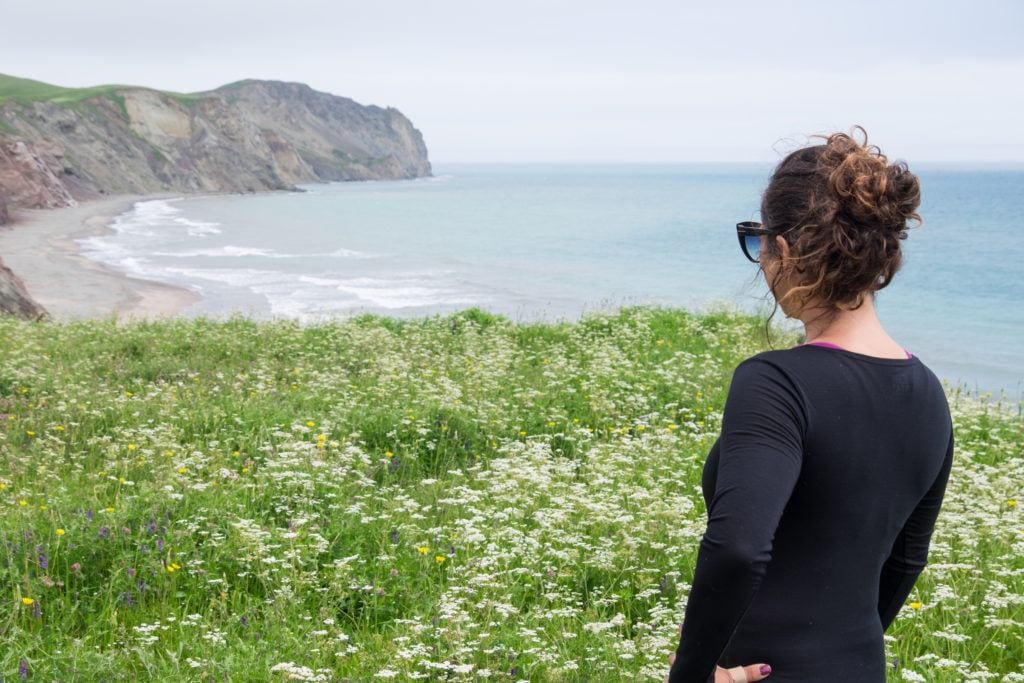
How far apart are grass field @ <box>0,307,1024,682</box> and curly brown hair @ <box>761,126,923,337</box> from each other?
6.84 ft

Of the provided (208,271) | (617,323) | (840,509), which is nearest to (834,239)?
(840,509)

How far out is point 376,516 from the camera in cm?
556

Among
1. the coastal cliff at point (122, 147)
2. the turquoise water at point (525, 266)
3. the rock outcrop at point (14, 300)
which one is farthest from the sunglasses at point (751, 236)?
the coastal cliff at point (122, 147)

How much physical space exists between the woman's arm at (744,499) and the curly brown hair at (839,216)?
0.24 metres

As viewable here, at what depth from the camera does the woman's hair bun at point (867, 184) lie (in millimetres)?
1891

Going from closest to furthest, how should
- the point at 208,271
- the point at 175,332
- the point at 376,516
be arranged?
1. the point at 376,516
2. the point at 175,332
3. the point at 208,271

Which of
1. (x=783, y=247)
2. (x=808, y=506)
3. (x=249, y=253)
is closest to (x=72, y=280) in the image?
(x=249, y=253)

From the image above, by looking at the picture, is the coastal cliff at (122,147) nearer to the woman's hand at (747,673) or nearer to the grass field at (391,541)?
the grass field at (391,541)

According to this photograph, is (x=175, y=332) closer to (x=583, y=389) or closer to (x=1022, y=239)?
(x=583, y=389)

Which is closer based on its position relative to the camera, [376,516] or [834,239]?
[834,239]

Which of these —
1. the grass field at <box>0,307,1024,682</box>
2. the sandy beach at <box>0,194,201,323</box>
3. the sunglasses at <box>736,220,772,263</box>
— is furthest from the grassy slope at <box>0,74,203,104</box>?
the sunglasses at <box>736,220,772,263</box>

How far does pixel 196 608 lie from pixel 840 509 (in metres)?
3.69

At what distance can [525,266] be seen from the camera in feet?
163

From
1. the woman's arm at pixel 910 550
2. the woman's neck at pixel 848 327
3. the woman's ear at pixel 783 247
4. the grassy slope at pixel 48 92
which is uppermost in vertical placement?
the grassy slope at pixel 48 92
